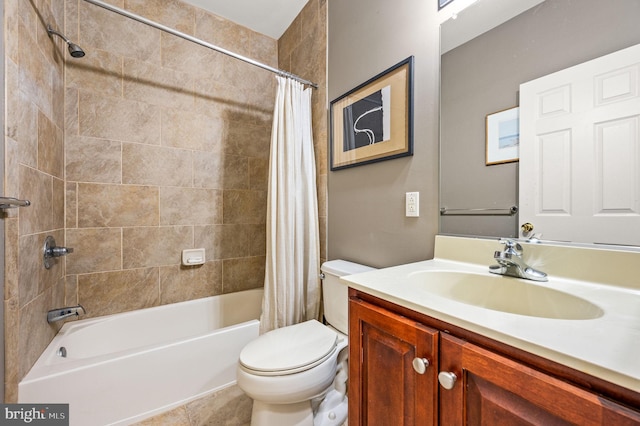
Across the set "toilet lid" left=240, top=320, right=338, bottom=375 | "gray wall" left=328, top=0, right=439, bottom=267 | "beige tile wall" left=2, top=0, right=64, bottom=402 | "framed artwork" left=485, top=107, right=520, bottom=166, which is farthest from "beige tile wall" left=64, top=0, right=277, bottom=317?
"framed artwork" left=485, top=107, right=520, bottom=166

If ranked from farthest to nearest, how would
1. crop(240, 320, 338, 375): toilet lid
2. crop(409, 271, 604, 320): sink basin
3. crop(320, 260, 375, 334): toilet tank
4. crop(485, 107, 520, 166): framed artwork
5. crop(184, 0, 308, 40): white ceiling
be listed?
crop(184, 0, 308, 40): white ceiling
crop(320, 260, 375, 334): toilet tank
crop(240, 320, 338, 375): toilet lid
crop(485, 107, 520, 166): framed artwork
crop(409, 271, 604, 320): sink basin

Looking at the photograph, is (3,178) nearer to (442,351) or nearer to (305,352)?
(305,352)

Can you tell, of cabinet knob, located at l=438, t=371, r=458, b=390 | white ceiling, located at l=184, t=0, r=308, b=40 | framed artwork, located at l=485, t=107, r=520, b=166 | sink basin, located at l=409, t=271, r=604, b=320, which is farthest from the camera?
white ceiling, located at l=184, t=0, r=308, b=40

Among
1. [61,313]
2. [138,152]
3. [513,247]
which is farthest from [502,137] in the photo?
[61,313]

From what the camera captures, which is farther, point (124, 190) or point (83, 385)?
point (124, 190)

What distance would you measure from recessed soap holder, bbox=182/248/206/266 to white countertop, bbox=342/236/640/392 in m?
1.42

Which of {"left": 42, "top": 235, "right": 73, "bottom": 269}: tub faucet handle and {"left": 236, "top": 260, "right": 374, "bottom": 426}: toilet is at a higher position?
{"left": 42, "top": 235, "right": 73, "bottom": 269}: tub faucet handle

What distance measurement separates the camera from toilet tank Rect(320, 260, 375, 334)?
134cm

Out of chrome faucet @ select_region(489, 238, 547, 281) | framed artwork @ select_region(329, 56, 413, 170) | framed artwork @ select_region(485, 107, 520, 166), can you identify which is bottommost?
chrome faucet @ select_region(489, 238, 547, 281)

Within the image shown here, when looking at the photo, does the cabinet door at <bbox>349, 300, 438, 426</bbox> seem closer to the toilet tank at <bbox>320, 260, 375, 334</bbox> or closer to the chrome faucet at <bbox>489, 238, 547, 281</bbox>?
the chrome faucet at <bbox>489, 238, 547, 281</bbox>

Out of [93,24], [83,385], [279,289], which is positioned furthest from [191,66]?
[83,385]

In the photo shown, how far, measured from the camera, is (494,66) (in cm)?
94

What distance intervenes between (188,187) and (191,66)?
0.89 meters

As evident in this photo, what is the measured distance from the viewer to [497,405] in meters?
0.45
